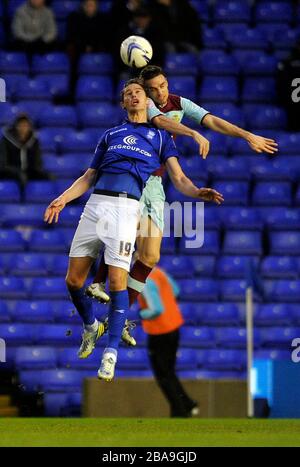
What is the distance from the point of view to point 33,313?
1365cm

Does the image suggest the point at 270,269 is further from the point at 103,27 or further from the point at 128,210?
the point at 128,210

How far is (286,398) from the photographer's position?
38.9ft

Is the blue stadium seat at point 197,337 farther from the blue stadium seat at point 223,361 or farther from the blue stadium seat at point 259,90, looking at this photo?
the blue stadium seat at point 259,90

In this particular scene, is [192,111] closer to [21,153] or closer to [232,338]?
[232,338]

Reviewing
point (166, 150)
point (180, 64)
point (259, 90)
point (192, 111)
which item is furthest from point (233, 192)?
point (166, 150)

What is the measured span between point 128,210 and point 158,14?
6.35 m

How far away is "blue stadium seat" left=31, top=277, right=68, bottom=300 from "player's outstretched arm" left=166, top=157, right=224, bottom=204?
15.1 ft

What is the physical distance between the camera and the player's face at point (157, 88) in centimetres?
952

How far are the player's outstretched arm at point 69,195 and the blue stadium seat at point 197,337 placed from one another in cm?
449

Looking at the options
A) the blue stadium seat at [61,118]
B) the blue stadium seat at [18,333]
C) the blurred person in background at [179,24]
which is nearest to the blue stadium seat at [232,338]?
the blue stadium seat at [18,333]

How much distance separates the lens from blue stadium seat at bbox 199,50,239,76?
15328mm

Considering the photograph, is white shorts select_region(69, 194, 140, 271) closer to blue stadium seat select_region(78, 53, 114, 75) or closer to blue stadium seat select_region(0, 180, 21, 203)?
blue stadium seat select_region(0, 180, 21, 203)

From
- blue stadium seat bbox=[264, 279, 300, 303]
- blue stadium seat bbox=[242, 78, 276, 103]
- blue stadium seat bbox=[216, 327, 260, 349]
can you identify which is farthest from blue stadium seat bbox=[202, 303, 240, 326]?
blue stadium seat bbox=[242, 78, 276, 103]

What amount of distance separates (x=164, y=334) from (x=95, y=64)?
4.41 meters
